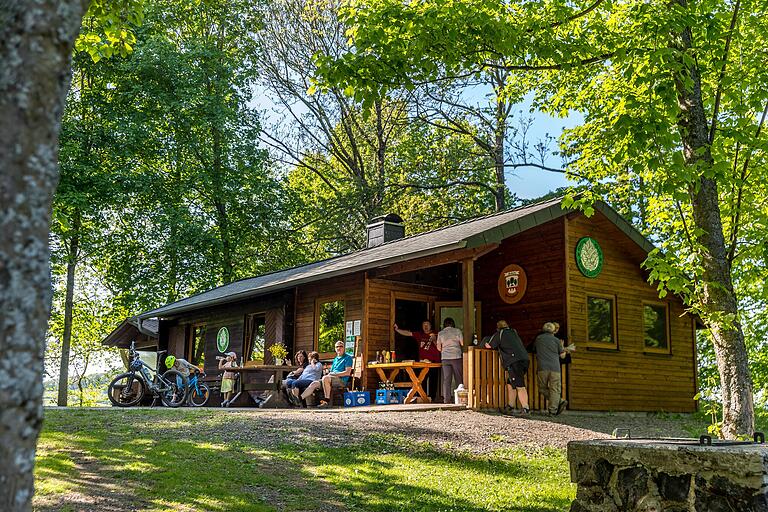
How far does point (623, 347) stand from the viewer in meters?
16.9

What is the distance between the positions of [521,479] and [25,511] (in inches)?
258

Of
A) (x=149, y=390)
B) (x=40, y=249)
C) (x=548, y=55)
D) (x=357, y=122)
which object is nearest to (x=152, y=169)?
(x=357, y=122)

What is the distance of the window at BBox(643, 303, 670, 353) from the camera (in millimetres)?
17875

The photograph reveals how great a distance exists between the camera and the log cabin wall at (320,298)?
1717cm

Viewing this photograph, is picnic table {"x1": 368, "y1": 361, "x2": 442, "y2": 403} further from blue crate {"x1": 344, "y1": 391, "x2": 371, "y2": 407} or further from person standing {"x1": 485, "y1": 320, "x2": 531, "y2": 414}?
person standing {"x1": 485, "y1": 320, "x2": 531, "y2": 414}

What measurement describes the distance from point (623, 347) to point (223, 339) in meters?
11.0

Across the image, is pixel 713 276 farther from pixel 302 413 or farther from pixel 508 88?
pixel 302 413

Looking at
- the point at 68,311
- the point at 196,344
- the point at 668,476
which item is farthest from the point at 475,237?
the point at 68,311

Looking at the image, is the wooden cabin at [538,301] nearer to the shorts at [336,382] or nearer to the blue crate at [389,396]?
the shorts at [336,382]

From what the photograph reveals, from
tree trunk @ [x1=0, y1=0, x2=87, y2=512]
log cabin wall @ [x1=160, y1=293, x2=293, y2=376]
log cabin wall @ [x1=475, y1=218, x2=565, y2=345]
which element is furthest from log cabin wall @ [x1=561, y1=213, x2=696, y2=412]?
tree trunk @ [x1=0, y1=0, x2=87, y2=512]

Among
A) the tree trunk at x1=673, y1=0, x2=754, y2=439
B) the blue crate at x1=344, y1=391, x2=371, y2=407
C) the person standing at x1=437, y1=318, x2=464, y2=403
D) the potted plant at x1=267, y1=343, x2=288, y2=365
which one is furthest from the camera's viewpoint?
the potted plant at x1=267, y1=343, x2=288, y2=365

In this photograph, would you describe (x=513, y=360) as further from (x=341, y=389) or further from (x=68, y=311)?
(x=68, y=311)

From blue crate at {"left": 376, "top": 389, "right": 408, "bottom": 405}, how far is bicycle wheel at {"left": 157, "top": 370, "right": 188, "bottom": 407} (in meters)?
5.16

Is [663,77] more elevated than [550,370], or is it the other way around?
[663,77]
